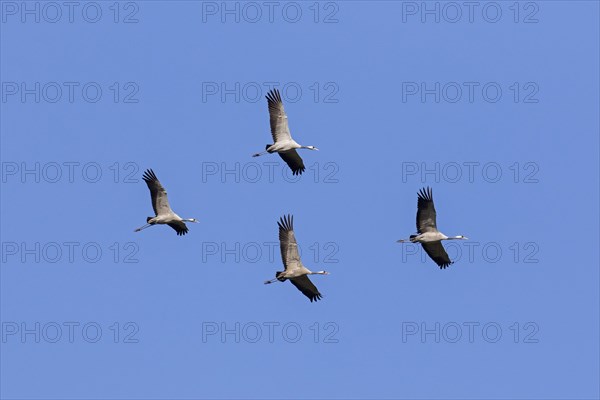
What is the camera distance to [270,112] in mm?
53938

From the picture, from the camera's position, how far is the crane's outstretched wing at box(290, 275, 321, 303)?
52.3 m

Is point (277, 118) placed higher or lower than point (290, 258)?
higher

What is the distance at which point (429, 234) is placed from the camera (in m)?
52.4

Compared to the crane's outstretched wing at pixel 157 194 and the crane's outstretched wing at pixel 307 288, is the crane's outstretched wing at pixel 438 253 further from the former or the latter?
the crane's outstretched wing at pixel 157 194

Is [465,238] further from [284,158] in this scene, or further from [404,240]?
[284,158]

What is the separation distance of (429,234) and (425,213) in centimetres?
91

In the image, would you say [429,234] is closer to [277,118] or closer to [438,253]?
[438,253]

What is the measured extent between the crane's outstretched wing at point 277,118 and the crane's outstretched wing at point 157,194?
4.38 metres

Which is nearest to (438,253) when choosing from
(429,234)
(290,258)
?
(429,234)

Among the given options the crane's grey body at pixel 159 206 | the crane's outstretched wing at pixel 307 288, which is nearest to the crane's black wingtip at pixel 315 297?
the crane's outstretched wing at pixel 307 288

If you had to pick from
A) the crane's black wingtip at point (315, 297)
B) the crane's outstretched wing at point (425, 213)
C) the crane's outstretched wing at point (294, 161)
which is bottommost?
the crane's black wingtip at point (315, 297)

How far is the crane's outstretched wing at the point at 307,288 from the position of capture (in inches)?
2058

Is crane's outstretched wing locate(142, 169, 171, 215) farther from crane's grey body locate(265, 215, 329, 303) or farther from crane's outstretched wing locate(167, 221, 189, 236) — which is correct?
crane's grey body locate(265, 215, 329, 303)

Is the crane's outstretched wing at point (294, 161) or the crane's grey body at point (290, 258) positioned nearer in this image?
the crane's grey body at point (290, 258)
